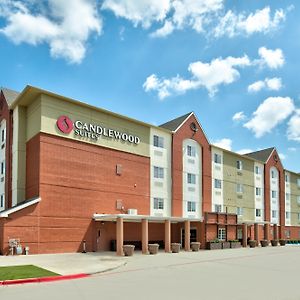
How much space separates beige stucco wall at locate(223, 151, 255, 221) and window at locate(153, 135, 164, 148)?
11653 millimetres

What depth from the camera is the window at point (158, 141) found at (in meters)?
38.0

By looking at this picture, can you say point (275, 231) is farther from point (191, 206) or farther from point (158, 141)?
point (158, 141)

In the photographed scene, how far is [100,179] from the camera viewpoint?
107 ft

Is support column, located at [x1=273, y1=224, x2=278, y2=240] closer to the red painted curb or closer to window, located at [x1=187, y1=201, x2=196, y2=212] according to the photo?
window, located at [x1=187, y1=201, x2=196, y2=212]

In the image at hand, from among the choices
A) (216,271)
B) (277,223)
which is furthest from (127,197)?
(277,223)

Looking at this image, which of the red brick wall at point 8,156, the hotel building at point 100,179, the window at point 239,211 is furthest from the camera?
the window at point 239,211

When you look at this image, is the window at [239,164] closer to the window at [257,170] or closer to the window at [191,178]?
the window at [257,170]

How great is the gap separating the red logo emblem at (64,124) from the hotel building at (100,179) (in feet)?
0.26

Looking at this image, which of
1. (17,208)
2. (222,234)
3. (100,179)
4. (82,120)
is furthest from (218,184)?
(17,208)

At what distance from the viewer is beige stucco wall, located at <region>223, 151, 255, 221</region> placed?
4716 cm

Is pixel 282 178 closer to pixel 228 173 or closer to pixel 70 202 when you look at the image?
pixel 228 173

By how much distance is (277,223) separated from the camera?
56375 mm

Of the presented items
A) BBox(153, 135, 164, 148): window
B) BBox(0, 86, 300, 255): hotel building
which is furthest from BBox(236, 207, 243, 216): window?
BBox(153, 135, 164, 148): window

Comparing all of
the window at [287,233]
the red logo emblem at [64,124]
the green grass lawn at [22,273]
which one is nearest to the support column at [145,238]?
the red logo emblem at [64,124]
